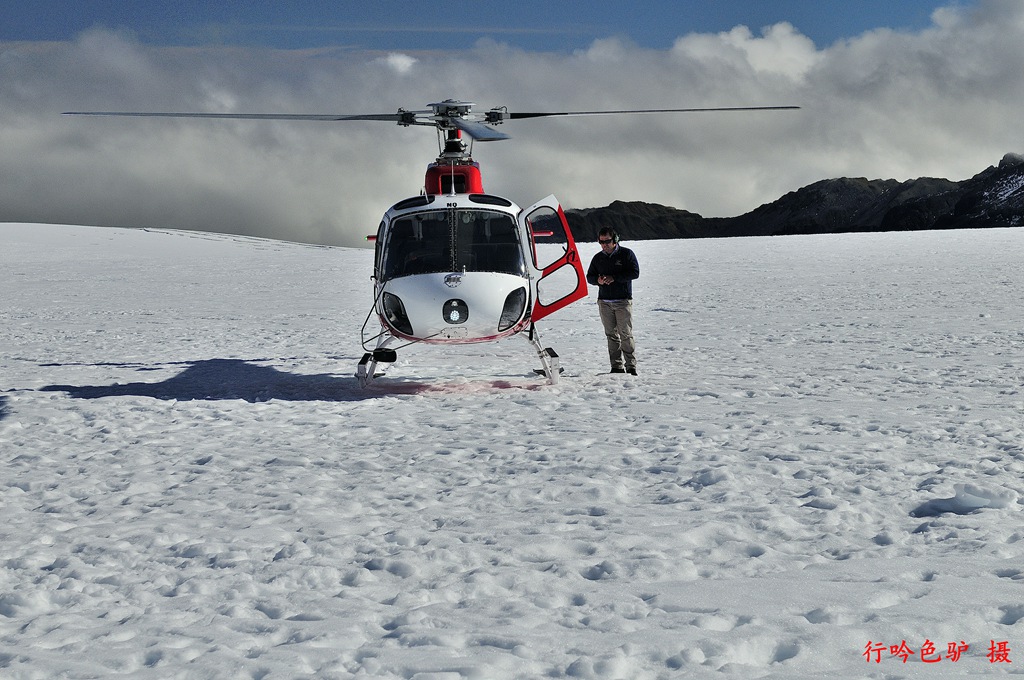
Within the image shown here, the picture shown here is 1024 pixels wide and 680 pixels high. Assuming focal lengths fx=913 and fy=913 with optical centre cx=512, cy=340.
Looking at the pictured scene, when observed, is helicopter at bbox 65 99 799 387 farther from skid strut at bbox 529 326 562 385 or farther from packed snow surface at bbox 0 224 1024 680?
packed snow surface at bbox 0 224 1024 680

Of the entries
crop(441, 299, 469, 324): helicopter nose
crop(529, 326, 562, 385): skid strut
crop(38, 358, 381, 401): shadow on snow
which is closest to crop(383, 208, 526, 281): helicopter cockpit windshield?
crop(441, 299, 469, 324): helicopter nose

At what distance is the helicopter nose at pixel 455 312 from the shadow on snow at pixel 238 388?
1.35m

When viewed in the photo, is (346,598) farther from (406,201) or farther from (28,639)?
(406,201)

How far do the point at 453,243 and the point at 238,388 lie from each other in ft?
9.89

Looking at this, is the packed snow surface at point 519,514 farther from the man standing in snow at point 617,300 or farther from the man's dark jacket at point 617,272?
the man's dark jacket at point 617,272

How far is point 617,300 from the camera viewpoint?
10852mm

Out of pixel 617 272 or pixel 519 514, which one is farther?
pixel 617 272

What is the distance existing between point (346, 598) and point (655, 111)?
28.5 ft

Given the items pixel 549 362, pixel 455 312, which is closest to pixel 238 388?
pixel 455 312

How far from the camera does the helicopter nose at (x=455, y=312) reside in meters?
9.06

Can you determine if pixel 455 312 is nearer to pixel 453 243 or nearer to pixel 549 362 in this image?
pixel 453 243

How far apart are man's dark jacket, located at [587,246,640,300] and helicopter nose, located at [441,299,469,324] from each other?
2.18m

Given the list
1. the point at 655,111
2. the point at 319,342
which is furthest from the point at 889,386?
the point at 319,342

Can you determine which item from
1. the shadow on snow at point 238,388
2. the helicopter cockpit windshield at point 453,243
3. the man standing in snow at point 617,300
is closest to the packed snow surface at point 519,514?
the shadow on snow at point 238,388
